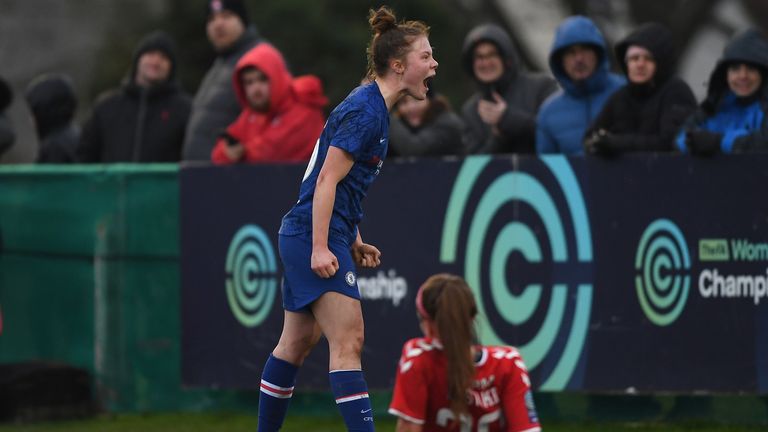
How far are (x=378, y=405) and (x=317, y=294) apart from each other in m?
3.37

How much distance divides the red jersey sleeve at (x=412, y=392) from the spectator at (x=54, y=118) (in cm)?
691

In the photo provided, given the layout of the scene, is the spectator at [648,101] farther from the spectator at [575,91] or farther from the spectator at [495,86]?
the spectator at [495,86]

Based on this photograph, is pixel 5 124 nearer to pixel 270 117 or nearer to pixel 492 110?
pixel 270 117

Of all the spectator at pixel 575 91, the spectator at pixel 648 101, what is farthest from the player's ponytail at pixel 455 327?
the spectator at pixel 575 91

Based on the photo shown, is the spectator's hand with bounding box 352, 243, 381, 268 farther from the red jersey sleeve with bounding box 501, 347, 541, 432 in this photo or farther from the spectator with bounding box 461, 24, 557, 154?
the spectator with bounding box 461, 24, 557, 154

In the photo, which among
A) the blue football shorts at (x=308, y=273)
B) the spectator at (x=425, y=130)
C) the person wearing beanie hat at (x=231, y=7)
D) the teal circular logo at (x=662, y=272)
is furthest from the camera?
the person wearing beanie hat at (x=231, y=7)

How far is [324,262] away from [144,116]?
550 cm

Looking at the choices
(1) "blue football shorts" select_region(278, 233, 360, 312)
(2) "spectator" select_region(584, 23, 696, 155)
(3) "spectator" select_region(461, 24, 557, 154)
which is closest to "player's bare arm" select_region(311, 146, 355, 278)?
(1) "blue football shorts" select_region(278, 233, 360, 312)

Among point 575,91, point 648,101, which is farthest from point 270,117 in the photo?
point 648,101

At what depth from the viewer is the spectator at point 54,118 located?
14.5 metres

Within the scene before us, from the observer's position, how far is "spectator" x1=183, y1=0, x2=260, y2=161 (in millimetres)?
13016

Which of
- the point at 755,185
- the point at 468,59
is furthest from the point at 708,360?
the point at 468,59

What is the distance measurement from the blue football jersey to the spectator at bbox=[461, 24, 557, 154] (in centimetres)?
363

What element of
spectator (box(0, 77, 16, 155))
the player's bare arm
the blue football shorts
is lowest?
the blue football shorts
